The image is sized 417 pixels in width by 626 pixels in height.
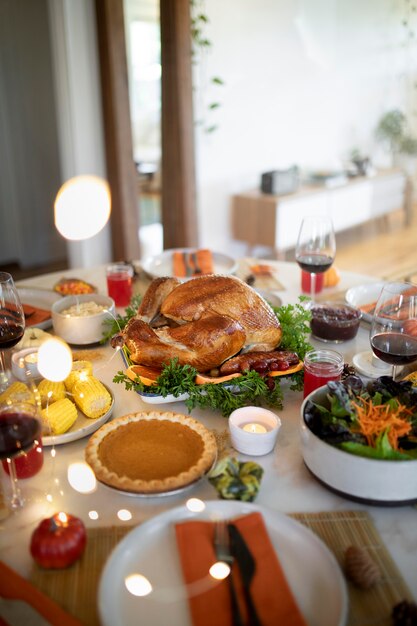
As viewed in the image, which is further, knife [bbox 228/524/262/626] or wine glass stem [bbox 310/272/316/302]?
wine glass stem [bbox 310/272/316/302]

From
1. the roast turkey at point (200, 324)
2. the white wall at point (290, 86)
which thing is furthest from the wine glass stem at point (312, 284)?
the white wall at point (290, 86)

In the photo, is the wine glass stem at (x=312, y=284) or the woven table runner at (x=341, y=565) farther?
the wine glass stem at (x=312, y=284)

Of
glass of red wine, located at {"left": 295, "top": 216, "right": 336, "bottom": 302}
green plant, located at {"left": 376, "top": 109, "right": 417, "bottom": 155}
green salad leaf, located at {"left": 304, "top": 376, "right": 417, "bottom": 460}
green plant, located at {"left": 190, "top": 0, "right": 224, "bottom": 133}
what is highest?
green plant, located at {"left": 190, "top": 0, "right": 224, "bottom": 133}

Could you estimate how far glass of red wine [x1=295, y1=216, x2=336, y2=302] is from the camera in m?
1.82

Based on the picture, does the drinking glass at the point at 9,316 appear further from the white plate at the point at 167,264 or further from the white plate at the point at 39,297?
the white plate at the point at 167,264

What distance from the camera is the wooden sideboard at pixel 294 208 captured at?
4488 mm

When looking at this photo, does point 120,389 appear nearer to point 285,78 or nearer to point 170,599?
point 170,599

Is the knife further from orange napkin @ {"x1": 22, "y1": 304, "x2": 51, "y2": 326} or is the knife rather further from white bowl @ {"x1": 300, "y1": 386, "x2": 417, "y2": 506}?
orange napkin @ {"x1": 22, "y1": 304, "x2": 51, "y2": 326}

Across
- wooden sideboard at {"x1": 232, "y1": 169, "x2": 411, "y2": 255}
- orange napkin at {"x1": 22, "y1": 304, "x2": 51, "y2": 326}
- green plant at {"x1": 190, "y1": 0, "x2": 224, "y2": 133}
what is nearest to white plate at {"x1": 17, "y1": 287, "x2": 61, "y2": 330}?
orange napkin at {"x1": 22, "y1": 304, "x2": 51, "y2": 326}

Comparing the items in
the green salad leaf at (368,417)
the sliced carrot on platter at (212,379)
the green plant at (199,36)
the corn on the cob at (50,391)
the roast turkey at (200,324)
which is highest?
the green plant at (199,36)

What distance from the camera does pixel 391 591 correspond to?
88 cm

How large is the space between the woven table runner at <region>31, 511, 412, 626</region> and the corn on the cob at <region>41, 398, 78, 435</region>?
28 centimetres

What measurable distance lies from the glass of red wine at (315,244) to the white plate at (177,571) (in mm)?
1024

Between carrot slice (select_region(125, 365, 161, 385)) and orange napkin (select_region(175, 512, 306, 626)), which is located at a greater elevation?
carrot slice (select_region(125, 365, 161, 385))
